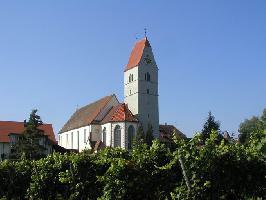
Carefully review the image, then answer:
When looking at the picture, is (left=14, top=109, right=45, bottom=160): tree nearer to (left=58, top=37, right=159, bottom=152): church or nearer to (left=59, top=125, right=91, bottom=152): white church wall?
(left=58, top=37, right=159, bottom=152): church

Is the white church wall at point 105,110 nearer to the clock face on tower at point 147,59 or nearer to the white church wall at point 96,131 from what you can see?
the white church wall at point 96,131

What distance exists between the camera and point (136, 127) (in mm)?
87688

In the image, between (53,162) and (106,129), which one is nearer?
(53,162)

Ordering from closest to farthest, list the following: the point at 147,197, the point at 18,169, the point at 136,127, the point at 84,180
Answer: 1. the point at 147,197
2. the point at 84,180
3. the point at 18,169
4. the point at 136,127

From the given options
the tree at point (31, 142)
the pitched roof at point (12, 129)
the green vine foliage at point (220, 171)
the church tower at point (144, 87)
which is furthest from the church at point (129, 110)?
the green vine foliage at point (220, 171)

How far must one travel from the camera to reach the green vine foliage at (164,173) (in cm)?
1702

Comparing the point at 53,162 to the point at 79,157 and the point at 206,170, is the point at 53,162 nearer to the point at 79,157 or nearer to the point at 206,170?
the point at 79,157

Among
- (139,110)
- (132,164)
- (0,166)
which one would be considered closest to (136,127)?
(139,110)

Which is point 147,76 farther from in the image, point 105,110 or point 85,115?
point 85,115

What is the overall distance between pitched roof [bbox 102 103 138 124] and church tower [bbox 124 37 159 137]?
1.79 metres

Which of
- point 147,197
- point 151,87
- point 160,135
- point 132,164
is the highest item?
point 151,87

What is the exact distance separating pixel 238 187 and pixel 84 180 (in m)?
6.78

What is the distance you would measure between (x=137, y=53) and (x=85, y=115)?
17.2 metres

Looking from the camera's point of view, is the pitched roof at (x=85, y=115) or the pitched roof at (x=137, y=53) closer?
the pitched roof at (x=137, y=53)
